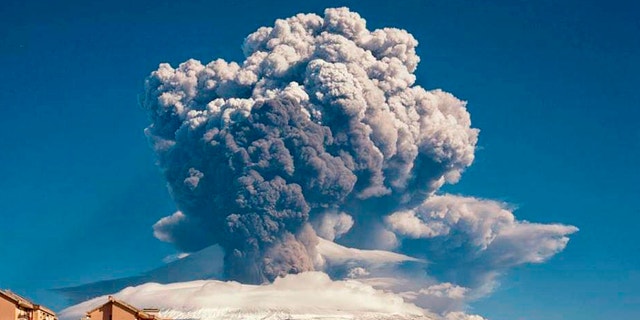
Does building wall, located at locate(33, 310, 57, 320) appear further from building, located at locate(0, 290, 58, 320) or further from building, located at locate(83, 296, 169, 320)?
building, located at locate(83, 296, 169, 320)

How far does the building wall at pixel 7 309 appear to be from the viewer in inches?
1977

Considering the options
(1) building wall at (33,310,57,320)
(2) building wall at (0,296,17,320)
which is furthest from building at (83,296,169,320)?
(2) building wall at (0,296,17,320)

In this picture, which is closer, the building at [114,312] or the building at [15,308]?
the building at [15,308]

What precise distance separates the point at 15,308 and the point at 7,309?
1.11 ft

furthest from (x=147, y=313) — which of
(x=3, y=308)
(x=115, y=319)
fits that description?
(x=3, y=308)

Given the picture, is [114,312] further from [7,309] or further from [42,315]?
[7,309]

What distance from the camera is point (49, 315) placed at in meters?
56.1

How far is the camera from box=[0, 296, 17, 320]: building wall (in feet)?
165

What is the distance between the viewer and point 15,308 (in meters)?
50.6

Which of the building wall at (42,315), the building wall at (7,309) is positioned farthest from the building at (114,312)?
the building wall at (7,309)

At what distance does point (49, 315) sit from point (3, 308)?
5.83 metres

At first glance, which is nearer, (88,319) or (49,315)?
(88,319)

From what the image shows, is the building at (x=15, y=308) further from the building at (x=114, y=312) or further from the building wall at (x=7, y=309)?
the building at (x=114, y=312)

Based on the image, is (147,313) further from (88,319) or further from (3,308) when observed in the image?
(3,308)
